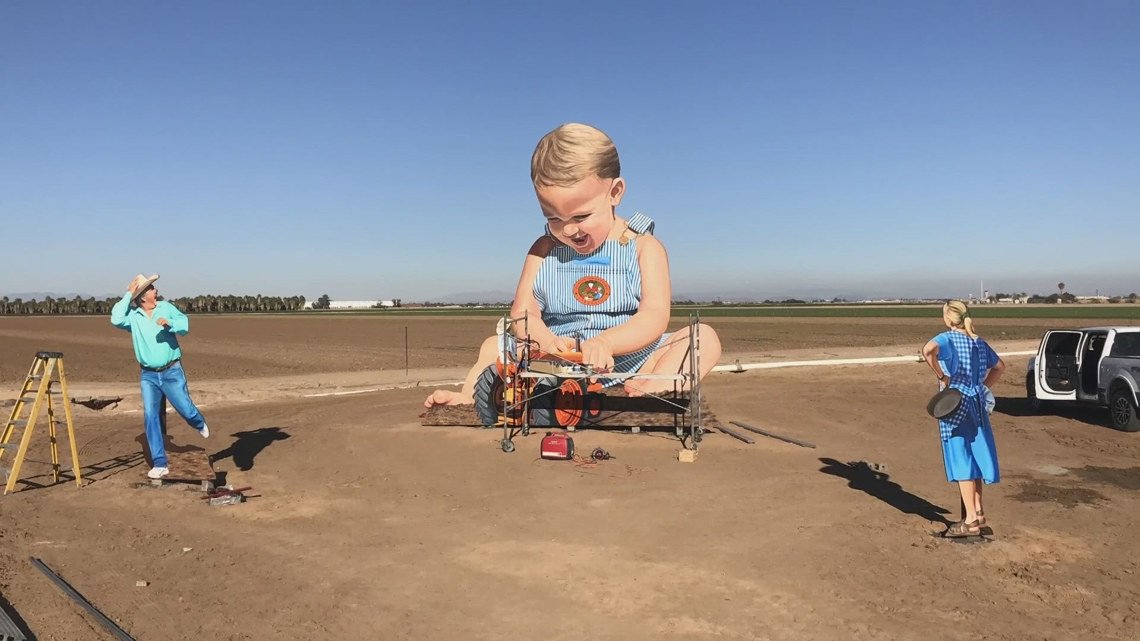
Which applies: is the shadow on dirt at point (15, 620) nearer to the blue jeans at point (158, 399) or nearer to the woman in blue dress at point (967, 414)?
the blue jeans at point (158, 399)

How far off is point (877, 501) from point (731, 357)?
24695 mm

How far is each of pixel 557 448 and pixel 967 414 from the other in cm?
607

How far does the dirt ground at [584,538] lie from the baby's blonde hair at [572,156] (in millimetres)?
4649

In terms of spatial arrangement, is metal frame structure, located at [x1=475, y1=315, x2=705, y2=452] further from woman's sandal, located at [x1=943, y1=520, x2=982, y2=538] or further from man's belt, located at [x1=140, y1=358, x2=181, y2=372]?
woman's sandal, located at [x1=943, y1=520, x2=982, y2=538]

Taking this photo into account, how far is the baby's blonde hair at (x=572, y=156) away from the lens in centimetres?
1376

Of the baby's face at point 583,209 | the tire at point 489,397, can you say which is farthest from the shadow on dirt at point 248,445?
the baby's face at point 583,209

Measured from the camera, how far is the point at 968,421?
7785 mm

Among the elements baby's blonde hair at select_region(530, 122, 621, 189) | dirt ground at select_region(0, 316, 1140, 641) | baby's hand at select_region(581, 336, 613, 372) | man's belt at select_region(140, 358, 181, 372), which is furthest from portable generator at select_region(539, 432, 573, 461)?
man's belt at select_region(140, 358, 181, 372)

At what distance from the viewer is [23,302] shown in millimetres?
154000

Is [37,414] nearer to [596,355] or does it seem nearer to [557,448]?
[557,448]

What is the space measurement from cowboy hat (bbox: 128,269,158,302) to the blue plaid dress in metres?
10.2

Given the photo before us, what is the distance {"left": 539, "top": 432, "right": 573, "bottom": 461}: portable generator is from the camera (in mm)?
12016

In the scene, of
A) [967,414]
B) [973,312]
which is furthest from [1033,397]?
[973,312]

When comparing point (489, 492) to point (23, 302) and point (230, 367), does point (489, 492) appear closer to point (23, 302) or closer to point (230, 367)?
point (230, 367)
